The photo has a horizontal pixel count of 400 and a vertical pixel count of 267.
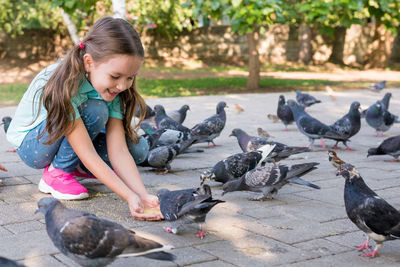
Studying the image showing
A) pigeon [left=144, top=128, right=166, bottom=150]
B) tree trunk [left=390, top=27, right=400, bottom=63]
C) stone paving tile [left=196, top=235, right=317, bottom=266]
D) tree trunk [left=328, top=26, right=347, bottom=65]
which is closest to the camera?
stone paving tile [left=196, top=235, right=317, bottom=266]

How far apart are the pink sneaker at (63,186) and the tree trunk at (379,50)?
2425cm

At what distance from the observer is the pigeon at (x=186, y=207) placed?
366cm

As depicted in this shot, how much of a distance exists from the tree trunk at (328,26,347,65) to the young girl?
89.9 feet

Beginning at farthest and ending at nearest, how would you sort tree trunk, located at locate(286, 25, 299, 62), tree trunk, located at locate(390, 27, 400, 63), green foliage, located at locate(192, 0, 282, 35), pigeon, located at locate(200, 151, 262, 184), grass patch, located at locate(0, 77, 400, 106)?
tree trunk, located at locate(390, 27, 400, 63) → tree trunk, located at locate(286, 25, 299, 62) → grass patch, located at locate(0, 77, 400, 106) → green foliage, located at locate(192, 0, 282, 35) → pigeon, located at locate(200, 151, 262, 184)

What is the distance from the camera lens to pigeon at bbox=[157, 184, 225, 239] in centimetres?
366

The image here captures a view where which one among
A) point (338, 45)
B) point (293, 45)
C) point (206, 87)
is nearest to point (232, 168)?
A: point (206, 87)

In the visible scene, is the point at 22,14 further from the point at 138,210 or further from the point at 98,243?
the point at 98,243

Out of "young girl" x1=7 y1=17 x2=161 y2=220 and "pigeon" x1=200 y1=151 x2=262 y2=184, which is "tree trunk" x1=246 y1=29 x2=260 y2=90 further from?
"young girl" x1=7 y1=17 x2=161 y2=220

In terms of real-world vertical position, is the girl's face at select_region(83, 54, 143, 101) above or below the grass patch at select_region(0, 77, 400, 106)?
above

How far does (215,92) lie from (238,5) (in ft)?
14.0

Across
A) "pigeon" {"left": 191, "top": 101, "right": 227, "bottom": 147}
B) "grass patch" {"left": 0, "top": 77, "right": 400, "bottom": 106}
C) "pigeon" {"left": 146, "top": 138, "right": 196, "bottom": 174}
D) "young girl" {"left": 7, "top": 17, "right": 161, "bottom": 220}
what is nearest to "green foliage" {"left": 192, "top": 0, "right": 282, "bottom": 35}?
"grass patch" {"left": 0, "top": 77, "right": 400, "bottom": 106}

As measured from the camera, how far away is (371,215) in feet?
11.5

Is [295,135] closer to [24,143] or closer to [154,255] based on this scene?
[24,143]

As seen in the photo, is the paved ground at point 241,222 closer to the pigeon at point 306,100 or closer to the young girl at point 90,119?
the young girl at point 90,119
